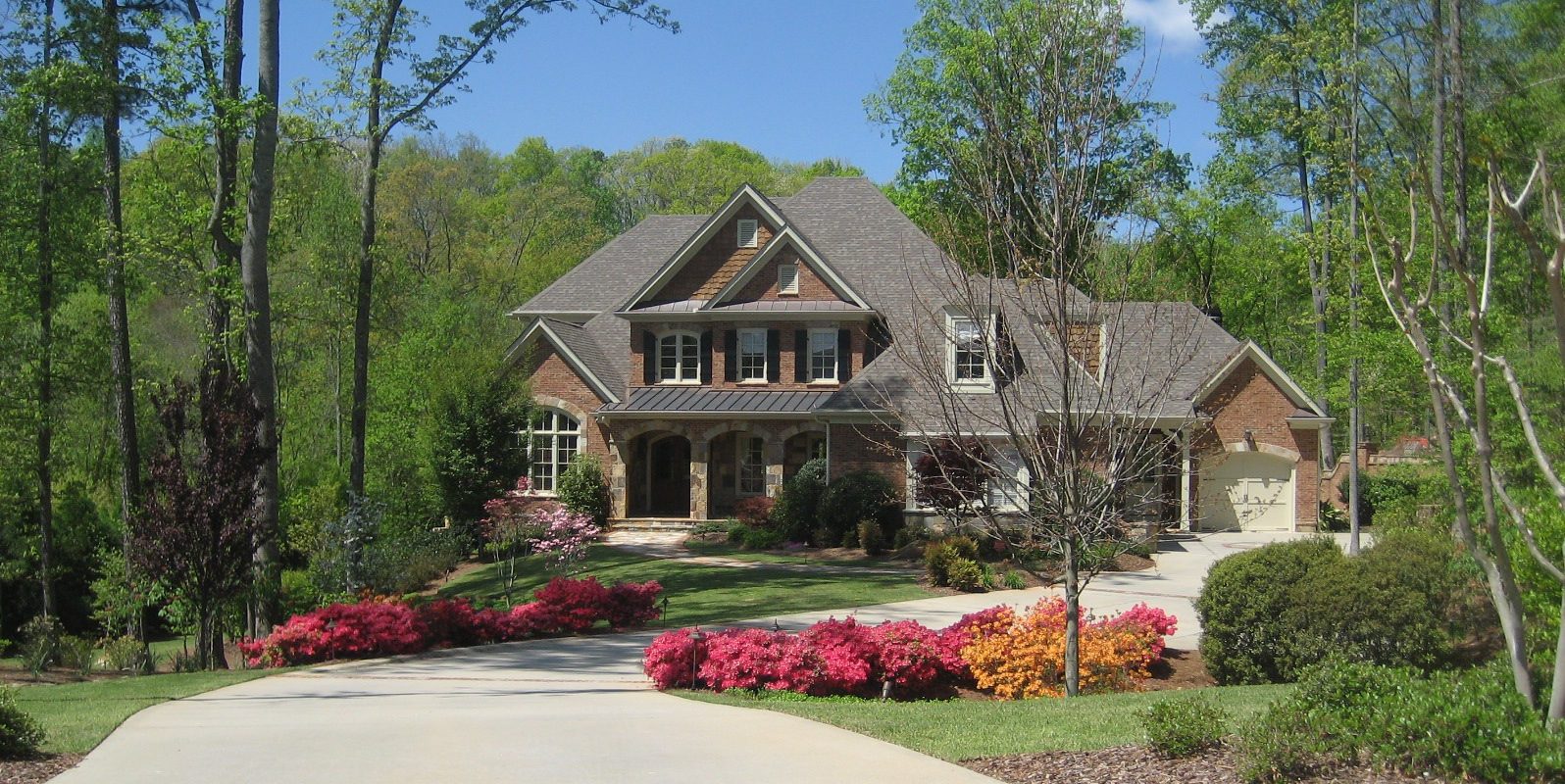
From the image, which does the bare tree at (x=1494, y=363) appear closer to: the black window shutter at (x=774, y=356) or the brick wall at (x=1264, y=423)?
the brick wall at (x=1264, y=423)

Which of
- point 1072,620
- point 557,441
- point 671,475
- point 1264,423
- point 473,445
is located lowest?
point 1072,620

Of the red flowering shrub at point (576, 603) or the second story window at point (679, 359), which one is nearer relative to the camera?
the red flowering shrub at point (576, 603)

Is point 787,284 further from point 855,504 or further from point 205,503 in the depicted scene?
point 205,503

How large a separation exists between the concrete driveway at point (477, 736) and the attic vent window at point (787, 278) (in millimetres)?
18671

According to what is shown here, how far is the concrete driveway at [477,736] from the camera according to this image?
27.4 ft

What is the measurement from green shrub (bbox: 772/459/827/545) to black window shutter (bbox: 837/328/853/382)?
3.71 metres

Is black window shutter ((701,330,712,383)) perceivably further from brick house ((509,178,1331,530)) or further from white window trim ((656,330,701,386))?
white window trim ((656,330,701,386))

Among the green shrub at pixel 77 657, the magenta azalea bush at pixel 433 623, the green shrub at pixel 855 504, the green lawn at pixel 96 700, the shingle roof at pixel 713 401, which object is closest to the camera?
the green lawn at pixel 96 700

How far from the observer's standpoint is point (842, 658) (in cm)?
1280

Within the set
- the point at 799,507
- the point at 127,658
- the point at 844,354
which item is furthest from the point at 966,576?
the point at 127,658

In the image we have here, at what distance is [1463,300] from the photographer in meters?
17.0

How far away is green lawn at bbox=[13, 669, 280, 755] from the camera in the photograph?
9.95m

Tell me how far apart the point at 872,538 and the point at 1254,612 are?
14.5 m

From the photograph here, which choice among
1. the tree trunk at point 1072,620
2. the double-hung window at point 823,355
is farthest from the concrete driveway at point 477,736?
the double-hung window at point 823,355
